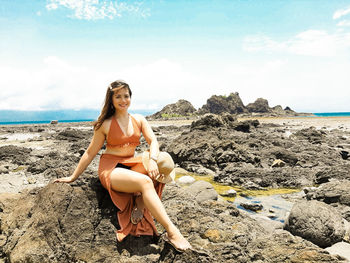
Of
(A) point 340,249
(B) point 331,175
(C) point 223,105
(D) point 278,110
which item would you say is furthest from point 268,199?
(D) point 278,110

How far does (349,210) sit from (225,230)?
212 inches

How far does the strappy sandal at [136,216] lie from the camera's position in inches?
152

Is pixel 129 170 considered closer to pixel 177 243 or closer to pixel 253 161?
pixel 177 243

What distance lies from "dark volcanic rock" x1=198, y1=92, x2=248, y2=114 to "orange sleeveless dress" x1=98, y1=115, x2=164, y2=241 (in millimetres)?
93049

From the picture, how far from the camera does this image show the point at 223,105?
9769 cm

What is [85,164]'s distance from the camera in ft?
13.6

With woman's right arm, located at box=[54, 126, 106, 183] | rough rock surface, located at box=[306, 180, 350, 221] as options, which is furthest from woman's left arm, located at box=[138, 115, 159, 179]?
rough rock surface, located at box=[306, 180, 350, 221]

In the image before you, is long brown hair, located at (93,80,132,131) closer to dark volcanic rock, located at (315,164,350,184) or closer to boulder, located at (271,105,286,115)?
dark volcanic rock, located at (315,164,350,184)

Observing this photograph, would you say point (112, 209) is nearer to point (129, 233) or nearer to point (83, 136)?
point (129, 233)

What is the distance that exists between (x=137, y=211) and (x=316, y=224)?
14.0 ft

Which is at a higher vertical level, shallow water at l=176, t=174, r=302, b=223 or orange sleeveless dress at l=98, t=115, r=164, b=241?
orange sleeveless dress at l=98, t=115, r=164, b=241

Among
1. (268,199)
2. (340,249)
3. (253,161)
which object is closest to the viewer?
(340,249)

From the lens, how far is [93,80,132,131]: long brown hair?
4090 mm

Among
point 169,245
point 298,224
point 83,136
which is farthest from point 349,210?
point 83,136
